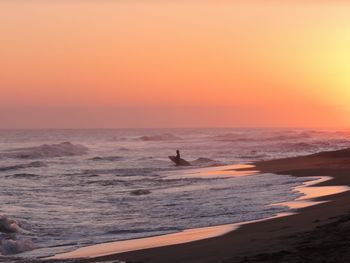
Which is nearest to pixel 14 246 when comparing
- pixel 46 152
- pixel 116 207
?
pixel 116 207

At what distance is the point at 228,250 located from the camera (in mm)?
11625

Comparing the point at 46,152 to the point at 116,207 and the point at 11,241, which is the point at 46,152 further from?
the point at 11,241

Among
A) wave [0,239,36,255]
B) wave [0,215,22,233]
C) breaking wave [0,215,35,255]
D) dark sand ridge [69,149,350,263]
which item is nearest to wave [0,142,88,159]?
wave [0,215,22,233]

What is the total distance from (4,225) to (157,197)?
9.41 meters

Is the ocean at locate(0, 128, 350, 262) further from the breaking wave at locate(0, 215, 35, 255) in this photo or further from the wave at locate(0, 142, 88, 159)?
the wave at locate(0, 142, 88, 159)

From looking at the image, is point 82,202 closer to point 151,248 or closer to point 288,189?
point 288,189

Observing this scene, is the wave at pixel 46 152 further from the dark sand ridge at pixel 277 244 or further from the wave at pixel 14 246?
the dark sand ridge at pixel 277 244

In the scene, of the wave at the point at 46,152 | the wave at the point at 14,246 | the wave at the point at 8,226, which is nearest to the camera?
the wave at the point at 14,246

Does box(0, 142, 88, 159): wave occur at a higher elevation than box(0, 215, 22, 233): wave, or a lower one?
higher

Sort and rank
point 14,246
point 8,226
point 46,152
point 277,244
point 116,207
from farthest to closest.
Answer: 1. point 46,152
2. point 116,207
3. point 8,226
4. point 14,246
5. point 277,244

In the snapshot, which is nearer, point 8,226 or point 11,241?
point 11,241

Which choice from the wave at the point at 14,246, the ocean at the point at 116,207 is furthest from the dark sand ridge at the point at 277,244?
the wave at the point at 14,246

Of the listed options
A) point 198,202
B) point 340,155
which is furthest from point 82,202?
point 340,155

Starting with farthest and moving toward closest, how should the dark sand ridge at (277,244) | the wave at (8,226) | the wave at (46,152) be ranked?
the wave at (46,152) → the wave at (8,226) → the dark sand ridge at (277,244)
